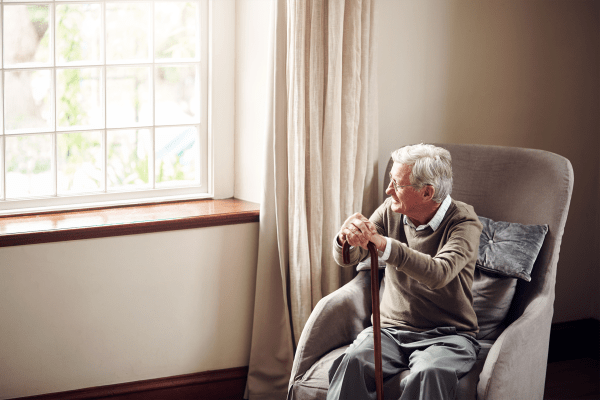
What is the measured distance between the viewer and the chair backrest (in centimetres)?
231

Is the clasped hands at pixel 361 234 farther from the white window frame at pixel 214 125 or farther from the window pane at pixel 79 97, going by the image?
the window pane at pixel 79 97

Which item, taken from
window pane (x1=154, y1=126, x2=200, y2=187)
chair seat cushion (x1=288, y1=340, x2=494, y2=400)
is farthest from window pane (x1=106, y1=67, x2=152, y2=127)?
chair seat cushion (x1=288, y1=340, x2=494, y2=400)

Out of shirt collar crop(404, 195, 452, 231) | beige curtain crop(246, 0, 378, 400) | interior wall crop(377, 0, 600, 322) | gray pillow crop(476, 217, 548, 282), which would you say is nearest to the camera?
shirt collar crop(404, 195, 452, 231)

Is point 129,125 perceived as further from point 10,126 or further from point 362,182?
point 362,182

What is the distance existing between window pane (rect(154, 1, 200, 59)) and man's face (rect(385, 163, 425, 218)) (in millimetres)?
1257

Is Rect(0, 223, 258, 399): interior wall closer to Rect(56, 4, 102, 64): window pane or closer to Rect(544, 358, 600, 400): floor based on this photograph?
Rect(56, 4, 102, 64): window pane

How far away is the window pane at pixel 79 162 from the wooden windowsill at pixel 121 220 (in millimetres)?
122

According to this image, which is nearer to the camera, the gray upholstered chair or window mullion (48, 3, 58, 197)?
the gray upholstered chair

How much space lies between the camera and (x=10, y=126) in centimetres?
263

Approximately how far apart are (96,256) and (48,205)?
1.26ft

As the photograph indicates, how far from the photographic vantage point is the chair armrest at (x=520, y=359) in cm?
190

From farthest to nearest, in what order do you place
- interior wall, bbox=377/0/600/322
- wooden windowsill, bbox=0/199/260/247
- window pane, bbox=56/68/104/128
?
interior wall, bbox=377/0/600/322 → window pane, bbox=56/68/104/128 → wooden windowsill, bbox=0/199/260/247

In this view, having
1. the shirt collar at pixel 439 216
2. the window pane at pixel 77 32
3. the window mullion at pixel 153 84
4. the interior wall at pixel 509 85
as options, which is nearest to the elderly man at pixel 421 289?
the shirt collar at pixel 439 216

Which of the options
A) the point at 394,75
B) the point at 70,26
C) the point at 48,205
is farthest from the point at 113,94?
the point at 394,75
